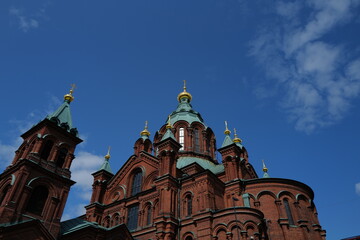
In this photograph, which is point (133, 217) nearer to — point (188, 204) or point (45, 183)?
point (188, 204)

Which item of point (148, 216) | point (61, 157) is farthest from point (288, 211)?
point (61, 157)

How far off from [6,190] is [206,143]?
2394 centimetres

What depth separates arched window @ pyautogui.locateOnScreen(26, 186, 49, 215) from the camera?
20.7 meters

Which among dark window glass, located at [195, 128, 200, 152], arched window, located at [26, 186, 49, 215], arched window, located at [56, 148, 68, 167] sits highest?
dark window glass, located at [195, 128, 200, 152]

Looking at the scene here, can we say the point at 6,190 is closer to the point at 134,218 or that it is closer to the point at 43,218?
the point at 43,218

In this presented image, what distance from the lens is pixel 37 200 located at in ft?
69.9

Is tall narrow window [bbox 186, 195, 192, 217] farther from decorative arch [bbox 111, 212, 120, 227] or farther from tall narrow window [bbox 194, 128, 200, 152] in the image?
tall narrow window [bbox 194, 128, 200, 152]

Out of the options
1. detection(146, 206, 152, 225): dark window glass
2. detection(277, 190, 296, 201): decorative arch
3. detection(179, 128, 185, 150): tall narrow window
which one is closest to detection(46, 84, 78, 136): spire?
detection(146, 206, 152, 225): dark window glass

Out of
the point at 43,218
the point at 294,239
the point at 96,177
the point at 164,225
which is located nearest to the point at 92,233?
the point at 43,218

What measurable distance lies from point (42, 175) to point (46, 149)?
8.95 feet

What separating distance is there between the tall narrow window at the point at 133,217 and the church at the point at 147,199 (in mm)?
100

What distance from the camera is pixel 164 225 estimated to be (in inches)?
922

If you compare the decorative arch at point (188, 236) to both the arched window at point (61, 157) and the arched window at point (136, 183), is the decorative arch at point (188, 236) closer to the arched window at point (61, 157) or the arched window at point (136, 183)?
the arched window at point (136, 183)

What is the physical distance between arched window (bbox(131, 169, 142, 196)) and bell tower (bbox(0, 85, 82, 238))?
26.7ft
